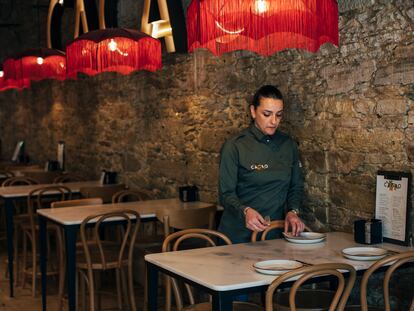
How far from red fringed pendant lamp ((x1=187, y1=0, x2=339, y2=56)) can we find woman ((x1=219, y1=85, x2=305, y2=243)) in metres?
0.95

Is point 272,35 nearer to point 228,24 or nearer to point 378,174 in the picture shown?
point 228,24

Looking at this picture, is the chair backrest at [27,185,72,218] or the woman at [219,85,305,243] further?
the chair backrest at [27,185,72,218]

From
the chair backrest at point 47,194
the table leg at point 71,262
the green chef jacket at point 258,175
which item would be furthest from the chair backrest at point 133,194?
the green chef jacket at point 258,175

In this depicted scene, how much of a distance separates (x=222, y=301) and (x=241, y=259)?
60 cm

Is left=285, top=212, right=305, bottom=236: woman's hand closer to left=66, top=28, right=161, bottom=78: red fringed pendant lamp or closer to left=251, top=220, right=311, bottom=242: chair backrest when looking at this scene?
left=251, top=220, right=311, bottom=242: chair backrest

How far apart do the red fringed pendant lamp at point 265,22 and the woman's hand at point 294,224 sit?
1.14 meters

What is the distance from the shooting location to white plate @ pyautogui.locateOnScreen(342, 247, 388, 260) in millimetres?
3373

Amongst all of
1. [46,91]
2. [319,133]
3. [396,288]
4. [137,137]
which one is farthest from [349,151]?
[46,91]

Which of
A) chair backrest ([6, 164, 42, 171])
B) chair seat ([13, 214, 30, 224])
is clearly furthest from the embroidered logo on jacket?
chair backrest ([6, 164, 42, 171])

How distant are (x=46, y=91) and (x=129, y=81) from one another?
326cm

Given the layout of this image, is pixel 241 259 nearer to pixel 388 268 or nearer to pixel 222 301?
pixel 222 301

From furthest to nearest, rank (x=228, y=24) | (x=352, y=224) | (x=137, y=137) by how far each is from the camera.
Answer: (x=137, y=137) < (x=352, y=224) < (x=228, y=24)

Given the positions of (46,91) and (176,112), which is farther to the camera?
(46,91)

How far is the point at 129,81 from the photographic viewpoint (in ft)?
23.9
